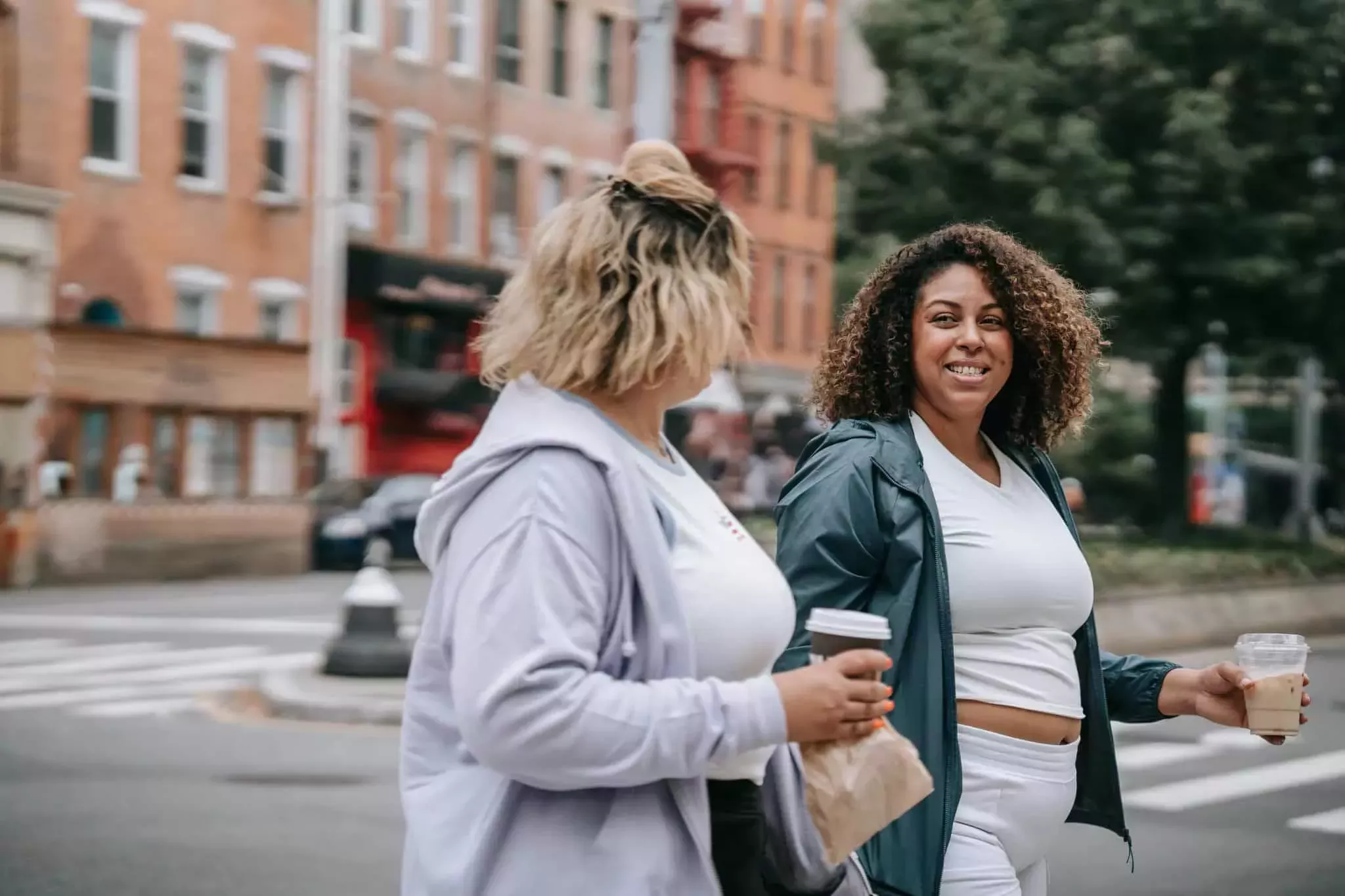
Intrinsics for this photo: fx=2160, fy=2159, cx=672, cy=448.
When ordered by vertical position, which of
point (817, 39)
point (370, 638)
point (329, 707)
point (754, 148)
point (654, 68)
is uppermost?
point (817, 39)

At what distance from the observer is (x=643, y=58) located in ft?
36.1

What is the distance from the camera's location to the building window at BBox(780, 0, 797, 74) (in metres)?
54.6

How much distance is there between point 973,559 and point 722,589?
1075 mm

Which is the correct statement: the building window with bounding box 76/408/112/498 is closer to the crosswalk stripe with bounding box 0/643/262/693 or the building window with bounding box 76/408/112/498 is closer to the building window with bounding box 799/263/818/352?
the crosswalk stripe with bounding box 0/643/262/693

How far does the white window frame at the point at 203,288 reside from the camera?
109 feet

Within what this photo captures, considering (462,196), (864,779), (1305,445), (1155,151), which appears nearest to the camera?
(864,779)

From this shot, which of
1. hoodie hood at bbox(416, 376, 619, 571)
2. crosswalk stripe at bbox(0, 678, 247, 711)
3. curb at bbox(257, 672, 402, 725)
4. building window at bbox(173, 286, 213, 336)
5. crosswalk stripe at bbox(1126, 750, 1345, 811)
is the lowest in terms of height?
crosswalk stripe at bbox(0, 678, 247, 711)

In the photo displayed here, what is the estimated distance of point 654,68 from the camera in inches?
434

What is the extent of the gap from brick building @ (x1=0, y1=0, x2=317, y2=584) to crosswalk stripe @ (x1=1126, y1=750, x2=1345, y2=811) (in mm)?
19523

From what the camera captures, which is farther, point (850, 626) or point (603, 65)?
point (603, 65)

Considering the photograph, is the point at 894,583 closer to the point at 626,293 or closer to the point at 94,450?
the point at 626,293

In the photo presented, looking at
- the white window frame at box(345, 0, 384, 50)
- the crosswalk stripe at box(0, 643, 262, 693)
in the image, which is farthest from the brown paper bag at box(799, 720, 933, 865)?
the white window frame at box(345, 0, 384, 50)

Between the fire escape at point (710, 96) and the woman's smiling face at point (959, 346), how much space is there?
146ft

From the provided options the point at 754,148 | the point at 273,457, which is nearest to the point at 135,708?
the point at 273,457
